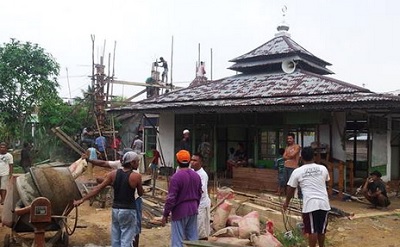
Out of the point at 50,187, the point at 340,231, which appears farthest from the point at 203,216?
the point at 340,231

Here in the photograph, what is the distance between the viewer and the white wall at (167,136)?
16.4m

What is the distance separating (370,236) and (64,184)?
227 inches

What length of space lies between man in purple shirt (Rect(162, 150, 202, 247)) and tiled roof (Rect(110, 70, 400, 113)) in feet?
21.8

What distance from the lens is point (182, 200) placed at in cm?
550

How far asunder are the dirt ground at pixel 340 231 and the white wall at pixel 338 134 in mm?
2476

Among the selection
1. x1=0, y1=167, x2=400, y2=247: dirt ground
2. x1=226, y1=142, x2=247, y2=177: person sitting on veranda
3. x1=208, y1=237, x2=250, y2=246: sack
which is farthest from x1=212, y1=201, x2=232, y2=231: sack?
x1=226, y1=142, x2=247, y2=177: person sitting on veranda

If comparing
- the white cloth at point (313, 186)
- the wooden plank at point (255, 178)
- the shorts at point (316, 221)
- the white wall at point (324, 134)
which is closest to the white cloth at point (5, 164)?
the wooden plank at point (255, 178)

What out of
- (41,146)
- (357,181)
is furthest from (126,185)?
(41,146)

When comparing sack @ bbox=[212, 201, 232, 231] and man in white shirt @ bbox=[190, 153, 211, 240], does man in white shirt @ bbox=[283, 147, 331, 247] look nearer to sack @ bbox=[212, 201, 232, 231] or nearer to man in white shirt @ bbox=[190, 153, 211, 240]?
man in white shirt @ bbox=[190, 153, 211, 240]

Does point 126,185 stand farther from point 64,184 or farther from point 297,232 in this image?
point 297,232

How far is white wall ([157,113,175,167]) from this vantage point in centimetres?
1642

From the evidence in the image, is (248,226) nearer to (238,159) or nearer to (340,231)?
(340,231)

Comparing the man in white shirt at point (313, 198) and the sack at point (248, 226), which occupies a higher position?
the man in white shirt at point (313, 198)

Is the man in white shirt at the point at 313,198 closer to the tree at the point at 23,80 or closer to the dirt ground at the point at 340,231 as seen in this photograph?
the dirt ground at the point at 340,231
